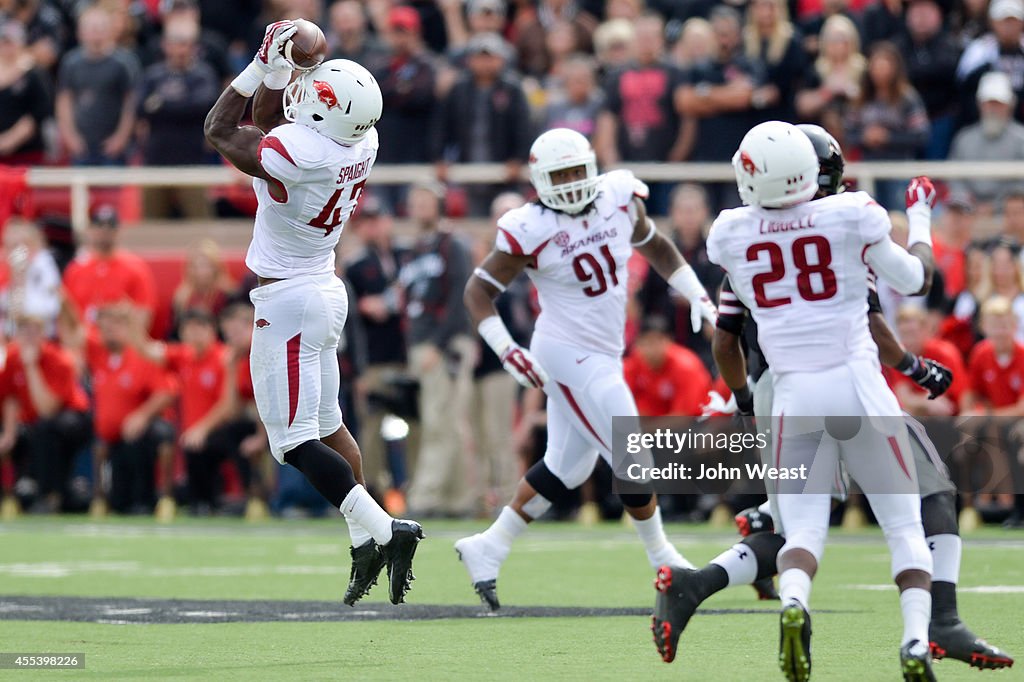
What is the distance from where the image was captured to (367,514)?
727 centimetres

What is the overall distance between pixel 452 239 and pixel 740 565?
7142 millimetres

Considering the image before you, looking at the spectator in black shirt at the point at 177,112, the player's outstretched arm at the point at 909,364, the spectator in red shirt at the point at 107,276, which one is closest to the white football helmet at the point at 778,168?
the player's outstretched arm at the point at 909,364

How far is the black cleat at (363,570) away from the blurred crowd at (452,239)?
17.7 feet

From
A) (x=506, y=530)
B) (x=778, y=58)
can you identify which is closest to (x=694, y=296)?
(x=506, y=530)

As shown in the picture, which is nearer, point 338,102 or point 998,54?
point 338,102

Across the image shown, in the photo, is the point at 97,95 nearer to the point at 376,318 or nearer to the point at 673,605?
the point at 376,318

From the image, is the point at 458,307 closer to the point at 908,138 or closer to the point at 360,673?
the point at 908,138

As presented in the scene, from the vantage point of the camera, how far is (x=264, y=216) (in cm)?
757

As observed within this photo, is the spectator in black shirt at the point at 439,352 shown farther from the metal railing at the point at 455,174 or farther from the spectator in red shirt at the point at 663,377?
the spectator in red shirt at the point at 663,377

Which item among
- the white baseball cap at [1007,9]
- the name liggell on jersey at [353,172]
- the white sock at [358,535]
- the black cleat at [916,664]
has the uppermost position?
the white baseball cap at [1007,9]

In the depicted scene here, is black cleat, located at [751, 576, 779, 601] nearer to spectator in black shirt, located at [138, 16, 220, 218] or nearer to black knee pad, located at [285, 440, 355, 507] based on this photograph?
black knee pad, located at [285, 440, 355, 507]

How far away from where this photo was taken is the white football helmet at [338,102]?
24.3ft

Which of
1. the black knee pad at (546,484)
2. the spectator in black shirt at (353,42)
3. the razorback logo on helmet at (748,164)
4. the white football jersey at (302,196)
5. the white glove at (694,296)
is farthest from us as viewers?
the spectator in black shirt at (353,42)

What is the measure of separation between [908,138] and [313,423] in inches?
294
